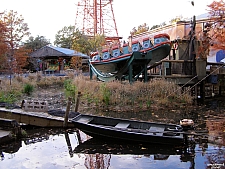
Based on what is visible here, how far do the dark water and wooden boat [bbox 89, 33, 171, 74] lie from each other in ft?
24.8

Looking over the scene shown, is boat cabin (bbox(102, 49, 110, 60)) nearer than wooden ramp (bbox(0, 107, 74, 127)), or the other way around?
wooden ramp (bbox(0, 107, 74, 127))

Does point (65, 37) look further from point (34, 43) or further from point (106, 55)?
point (106, 55)

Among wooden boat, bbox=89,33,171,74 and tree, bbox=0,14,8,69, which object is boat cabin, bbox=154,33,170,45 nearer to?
wooden boat, bbox=89,33,171,74

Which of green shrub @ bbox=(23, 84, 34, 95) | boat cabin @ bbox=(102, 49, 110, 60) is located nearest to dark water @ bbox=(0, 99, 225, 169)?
boat cabin @ bbox=(102, 49, 110, 60)

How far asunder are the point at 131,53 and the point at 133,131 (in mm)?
8938

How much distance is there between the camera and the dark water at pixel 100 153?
22.1ft

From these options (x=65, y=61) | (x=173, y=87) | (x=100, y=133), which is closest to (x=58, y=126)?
(x=100, y=133)

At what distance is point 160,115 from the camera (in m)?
12.4

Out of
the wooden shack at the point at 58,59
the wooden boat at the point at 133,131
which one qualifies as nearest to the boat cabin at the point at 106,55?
the wooden boat at the point at 133,131

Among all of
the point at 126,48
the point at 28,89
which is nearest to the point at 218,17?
the point at 126,48

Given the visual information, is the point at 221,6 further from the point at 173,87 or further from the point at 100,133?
the point at 100,133

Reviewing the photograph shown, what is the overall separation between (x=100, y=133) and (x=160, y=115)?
4.71 metres

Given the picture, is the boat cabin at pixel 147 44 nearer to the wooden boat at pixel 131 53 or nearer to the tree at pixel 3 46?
the wooden boat at pixel 131 53

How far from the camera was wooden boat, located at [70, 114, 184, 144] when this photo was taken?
7.60 meters
